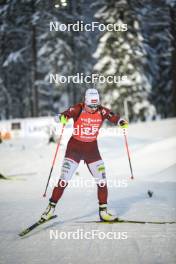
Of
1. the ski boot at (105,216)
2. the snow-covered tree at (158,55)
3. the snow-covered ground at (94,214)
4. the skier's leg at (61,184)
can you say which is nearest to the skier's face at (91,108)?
the skier's leg at (61,184)

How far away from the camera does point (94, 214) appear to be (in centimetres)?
631

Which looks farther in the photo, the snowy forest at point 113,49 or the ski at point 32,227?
the snowy forest at point 113,49

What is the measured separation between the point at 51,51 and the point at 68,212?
25210 mm

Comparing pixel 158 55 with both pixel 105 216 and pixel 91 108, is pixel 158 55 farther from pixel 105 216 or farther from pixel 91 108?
pixel 105 216

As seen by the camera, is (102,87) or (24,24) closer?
(24,24)

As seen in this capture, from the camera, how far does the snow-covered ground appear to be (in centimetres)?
445

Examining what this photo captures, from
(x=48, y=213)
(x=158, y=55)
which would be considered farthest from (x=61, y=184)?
(x=158, y=55)

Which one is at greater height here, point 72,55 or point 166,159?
point 72,55

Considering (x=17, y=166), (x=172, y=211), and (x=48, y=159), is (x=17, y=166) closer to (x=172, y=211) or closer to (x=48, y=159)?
(x=48, y=159)

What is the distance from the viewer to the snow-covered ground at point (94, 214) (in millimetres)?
4453

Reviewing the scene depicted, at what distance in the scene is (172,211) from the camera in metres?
6.29

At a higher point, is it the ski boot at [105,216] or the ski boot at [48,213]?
the ski boot at [48,213]

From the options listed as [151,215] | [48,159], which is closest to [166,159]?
[48,159]

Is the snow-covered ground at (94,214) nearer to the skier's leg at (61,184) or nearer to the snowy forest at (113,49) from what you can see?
the skier's leg at (61,184)
